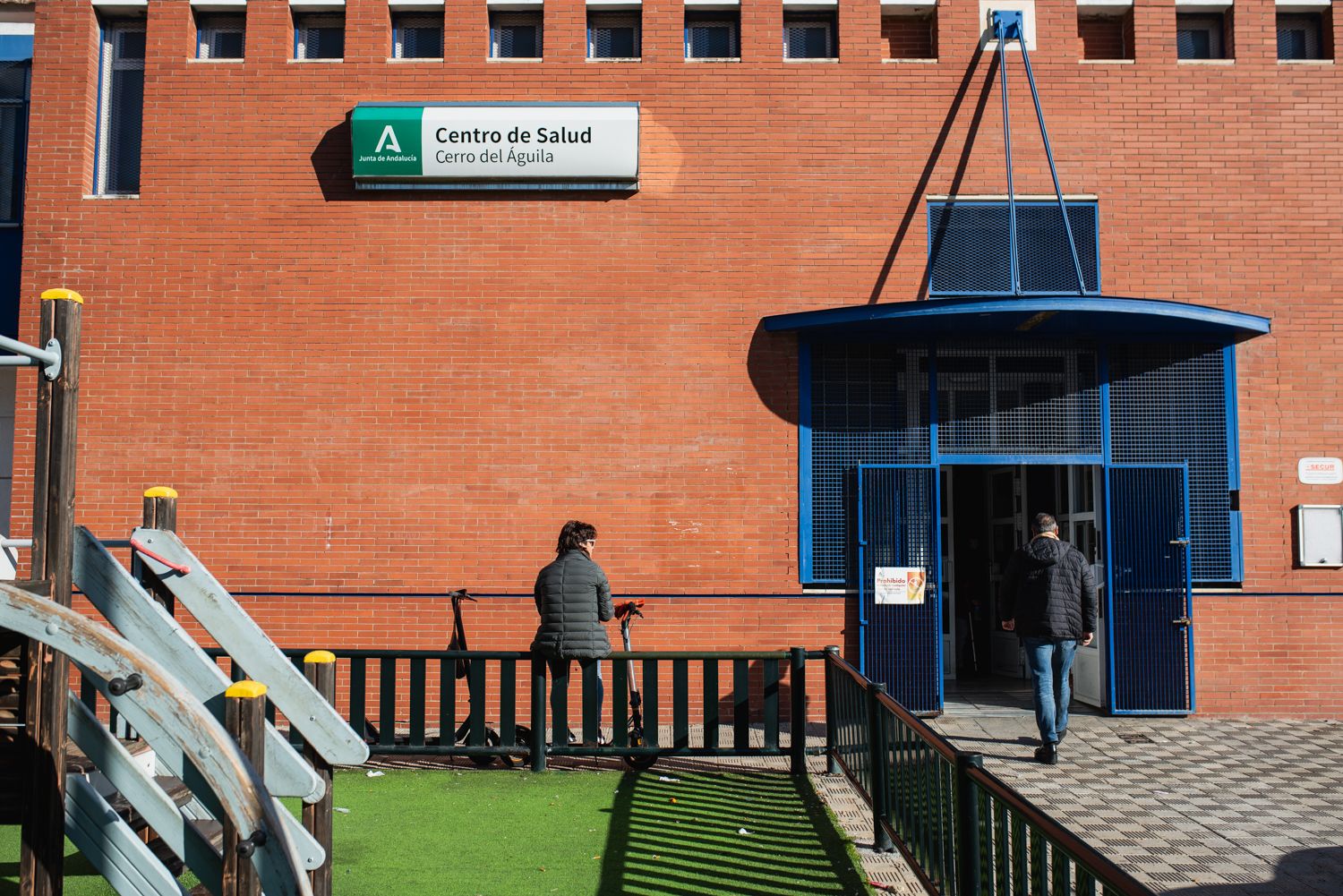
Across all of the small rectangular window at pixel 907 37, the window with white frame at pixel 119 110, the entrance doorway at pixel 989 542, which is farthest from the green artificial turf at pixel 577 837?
the small rectangular window at pixel 907 37

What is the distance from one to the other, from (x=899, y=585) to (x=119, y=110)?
30.4ft

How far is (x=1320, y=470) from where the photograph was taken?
34.2ft

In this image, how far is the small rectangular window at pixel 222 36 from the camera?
1104 cm

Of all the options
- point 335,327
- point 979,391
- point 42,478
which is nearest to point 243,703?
point 42,478

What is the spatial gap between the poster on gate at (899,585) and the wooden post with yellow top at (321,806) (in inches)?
255

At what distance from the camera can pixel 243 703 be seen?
404 cm

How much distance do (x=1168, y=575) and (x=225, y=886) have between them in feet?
29.5

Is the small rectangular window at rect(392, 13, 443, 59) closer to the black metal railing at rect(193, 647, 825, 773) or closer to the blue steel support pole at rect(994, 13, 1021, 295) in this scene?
the blue steel support pole at rect(994, 13, 1021, 295)

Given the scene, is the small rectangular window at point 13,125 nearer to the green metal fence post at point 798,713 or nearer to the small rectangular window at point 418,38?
the small rectangular window at point 418,38

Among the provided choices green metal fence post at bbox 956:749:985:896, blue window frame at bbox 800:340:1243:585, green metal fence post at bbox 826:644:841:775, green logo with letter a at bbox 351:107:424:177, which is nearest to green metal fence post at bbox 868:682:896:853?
green metal fence post at bbox 956:749:985:896

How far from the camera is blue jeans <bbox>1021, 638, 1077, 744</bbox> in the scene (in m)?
8.39

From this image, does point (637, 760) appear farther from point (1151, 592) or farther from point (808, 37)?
point (808, 37)

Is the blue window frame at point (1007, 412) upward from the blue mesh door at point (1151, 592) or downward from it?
upward

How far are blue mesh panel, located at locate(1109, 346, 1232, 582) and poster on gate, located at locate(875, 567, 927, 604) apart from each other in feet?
7.68
